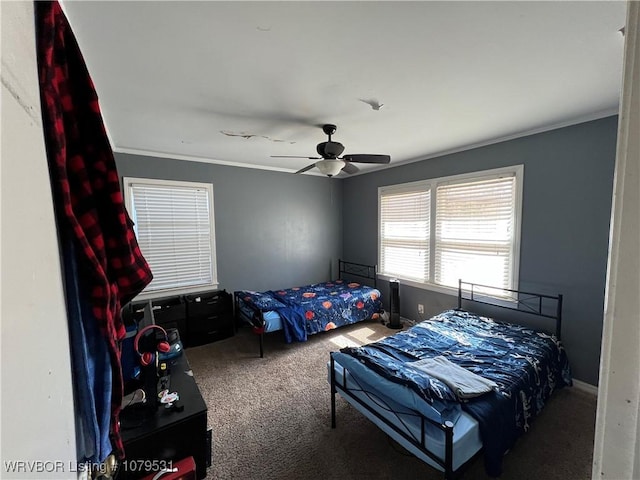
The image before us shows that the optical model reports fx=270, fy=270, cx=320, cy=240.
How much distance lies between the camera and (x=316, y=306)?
3656 millimetres

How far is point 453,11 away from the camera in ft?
4.00

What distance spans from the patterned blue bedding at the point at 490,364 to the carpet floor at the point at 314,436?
0.66ft

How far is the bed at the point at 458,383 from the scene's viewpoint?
1.54 metres

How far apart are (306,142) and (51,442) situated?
2.96 metres

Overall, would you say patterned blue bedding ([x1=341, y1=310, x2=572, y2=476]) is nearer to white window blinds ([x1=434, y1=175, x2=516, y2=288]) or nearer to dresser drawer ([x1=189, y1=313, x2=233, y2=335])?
white window blinds ([x1=434, y1=175, x2=516, y2=288])

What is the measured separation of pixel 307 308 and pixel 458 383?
2.12m

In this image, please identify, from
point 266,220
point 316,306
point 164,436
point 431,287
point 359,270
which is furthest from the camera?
point 359,270

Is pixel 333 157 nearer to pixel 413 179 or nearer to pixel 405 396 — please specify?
pixel 413 179

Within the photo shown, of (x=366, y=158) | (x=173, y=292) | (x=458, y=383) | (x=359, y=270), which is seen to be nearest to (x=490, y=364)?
(x=458, y=383)

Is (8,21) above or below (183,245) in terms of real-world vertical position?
above

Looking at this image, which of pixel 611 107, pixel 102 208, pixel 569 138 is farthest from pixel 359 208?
pixel 102 208

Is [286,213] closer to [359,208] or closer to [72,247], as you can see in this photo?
[359,208]

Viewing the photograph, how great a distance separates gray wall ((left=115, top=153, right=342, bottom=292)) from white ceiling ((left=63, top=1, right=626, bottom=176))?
1.22 metres

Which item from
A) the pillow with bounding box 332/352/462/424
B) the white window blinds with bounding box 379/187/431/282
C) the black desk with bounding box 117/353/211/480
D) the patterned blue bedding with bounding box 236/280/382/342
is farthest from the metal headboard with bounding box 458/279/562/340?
the black desk with bounding box 117/353/211/480
